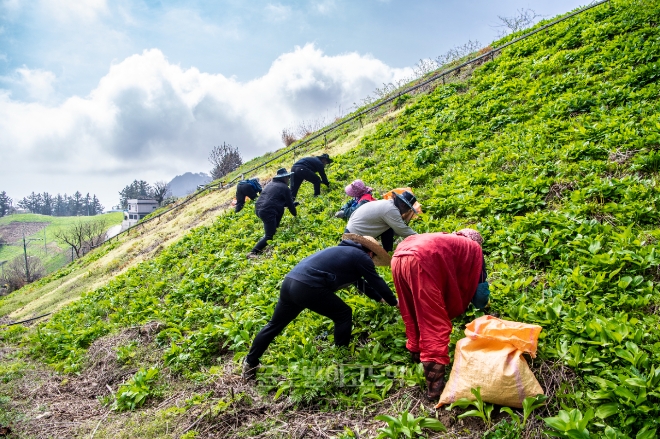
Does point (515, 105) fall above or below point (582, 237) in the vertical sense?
above

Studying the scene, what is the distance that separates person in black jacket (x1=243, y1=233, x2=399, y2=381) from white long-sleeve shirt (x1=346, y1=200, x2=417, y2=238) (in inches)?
34.3

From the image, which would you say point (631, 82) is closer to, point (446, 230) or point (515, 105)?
point (515, 105)

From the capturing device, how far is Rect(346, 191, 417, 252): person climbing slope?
209 inches

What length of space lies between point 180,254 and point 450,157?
810 cm

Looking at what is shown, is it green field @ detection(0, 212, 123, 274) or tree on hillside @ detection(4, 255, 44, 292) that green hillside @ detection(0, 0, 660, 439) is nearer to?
tree on hillside @ detection(4, 255, 44, 292)

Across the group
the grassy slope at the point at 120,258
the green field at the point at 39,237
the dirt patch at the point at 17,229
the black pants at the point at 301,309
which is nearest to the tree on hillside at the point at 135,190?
the green field at the point at 39,237

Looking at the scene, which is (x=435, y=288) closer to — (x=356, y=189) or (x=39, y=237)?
(x=356, y=189)

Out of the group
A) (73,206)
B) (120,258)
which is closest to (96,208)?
(73,206)

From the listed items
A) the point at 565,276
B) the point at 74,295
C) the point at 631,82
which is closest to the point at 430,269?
the point at 565,276

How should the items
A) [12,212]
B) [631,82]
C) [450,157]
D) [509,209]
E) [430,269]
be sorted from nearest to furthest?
[430,269]
[509,209]
[631,82]
[450,157]
[12,212]

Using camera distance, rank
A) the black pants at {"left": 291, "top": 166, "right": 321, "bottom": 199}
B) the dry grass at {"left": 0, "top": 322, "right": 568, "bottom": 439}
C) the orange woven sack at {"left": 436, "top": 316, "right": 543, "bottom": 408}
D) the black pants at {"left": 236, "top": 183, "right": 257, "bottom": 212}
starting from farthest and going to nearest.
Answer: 1. the black pants at {"left": 236, "top": 183, "right": 257, "bottom": 212}
2. the black pants at {"left": 291, "top": 166, "right": 321, "bottom": 199}
3. the dry grass at {"left": 0, "top": 322, "right": 568, "bottom": 439}
4. the orange woven sack at {"left": 436, "top": 316, "right": 543, "bottom": 408}

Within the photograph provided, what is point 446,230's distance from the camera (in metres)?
6.29

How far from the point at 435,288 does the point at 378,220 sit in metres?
2.09

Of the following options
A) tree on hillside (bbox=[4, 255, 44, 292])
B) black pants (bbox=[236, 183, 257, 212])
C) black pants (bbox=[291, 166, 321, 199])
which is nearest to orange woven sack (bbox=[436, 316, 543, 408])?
black pants (bbox=[291, 166, 321, 199])
